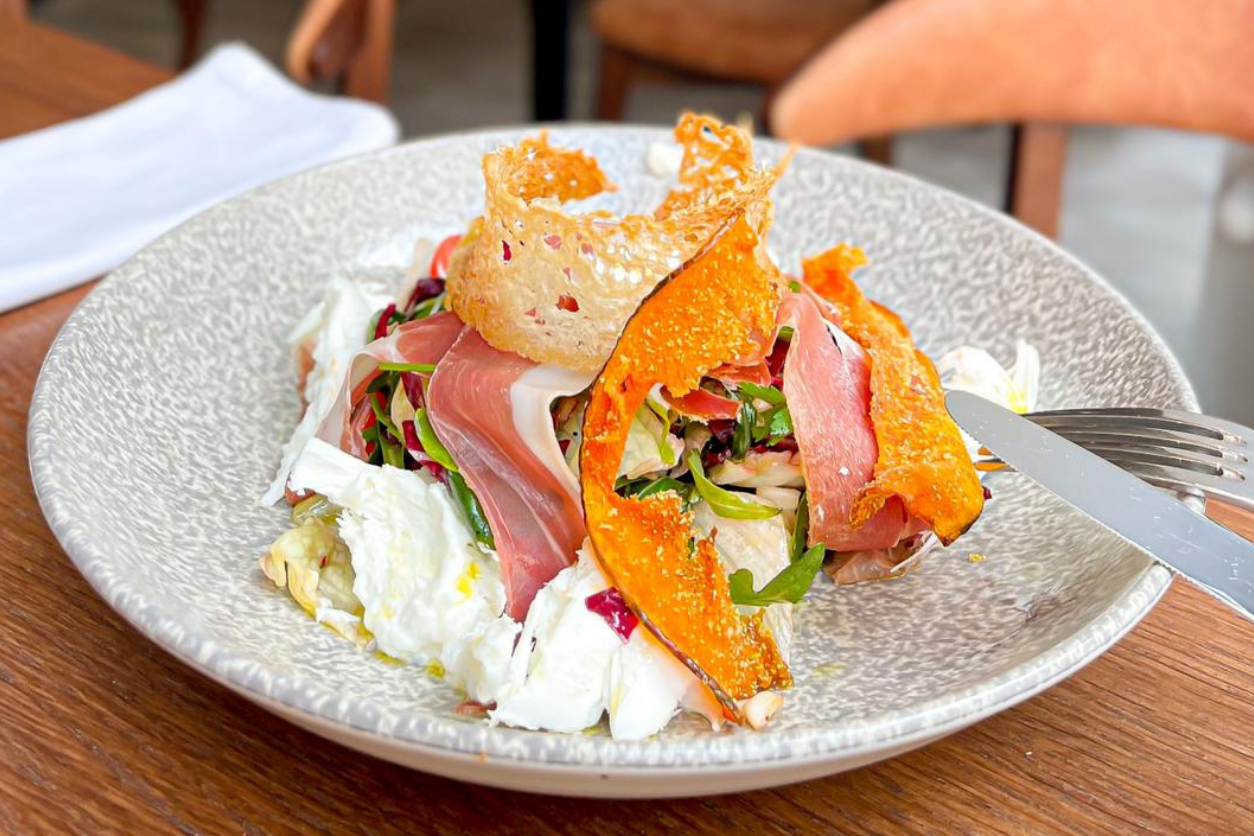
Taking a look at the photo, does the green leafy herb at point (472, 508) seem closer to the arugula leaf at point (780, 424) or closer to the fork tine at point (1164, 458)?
the arugula leaf at point (780, 424)

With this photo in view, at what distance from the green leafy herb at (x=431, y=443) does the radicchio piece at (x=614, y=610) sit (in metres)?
0.18

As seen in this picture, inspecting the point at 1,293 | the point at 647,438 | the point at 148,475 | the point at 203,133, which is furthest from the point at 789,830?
the point at 203,133

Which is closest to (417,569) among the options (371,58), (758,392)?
(758,392)

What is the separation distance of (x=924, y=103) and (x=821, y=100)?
0.50 feet

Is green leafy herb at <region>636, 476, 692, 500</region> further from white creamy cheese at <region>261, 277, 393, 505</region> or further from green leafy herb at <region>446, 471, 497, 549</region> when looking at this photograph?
white creamy cheese at <region>261, 277, 393, 505</region>

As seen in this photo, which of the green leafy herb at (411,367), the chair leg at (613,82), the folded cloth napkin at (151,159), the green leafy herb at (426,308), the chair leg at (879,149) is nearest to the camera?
the green leafy herb at (411,367)

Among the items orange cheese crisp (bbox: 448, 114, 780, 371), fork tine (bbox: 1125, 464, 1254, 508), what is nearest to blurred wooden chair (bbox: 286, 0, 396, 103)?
orange cheese crisp (bbox: 448, 114, 780, 371)

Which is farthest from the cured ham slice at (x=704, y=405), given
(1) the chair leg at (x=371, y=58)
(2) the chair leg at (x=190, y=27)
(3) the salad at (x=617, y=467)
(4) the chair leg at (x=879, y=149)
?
(2) the chair leg at (x=190, y=27)

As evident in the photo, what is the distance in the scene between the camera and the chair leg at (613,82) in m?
2.96

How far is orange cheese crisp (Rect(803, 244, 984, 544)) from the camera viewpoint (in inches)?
32.8

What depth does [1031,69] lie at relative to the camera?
70.3 inches

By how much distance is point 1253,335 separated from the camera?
8.78 ft

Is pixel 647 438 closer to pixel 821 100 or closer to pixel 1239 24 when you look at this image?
pixel 821 100

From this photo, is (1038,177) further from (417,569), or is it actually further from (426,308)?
(417,569)
